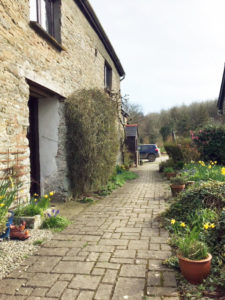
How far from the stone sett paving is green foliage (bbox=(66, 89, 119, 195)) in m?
1.89

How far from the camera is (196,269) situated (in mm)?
2172

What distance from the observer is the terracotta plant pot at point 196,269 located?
2.17m

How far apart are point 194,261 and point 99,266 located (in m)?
1.03

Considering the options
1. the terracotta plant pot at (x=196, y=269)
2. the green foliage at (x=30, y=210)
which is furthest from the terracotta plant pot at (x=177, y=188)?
the terracotta plant pot at (x=196, y=269)

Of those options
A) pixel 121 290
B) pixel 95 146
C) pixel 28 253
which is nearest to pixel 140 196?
pixel 95 146

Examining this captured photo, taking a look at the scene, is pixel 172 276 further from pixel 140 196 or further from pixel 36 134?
pixel 36 134

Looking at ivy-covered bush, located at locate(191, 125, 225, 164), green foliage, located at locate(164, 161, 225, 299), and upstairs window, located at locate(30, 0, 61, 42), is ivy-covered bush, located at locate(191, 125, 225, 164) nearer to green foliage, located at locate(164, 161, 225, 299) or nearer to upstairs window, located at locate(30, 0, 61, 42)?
green foliage, located at locate(164, 161, 225, 299)

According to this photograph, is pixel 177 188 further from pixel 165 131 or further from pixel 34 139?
pixel 165 131

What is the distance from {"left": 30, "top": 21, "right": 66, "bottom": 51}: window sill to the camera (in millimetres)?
4402

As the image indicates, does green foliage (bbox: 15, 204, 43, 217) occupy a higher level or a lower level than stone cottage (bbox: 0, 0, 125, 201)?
lower

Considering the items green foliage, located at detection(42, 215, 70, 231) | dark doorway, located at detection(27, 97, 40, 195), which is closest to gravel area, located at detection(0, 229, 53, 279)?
green foliage, located at detection(42, 215, 70, 231)

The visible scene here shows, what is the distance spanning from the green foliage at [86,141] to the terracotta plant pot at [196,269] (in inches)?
158

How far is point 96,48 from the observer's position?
27.8 ft

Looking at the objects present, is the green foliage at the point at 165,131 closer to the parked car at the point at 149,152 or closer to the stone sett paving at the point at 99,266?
the parked car at the point at 149,152
